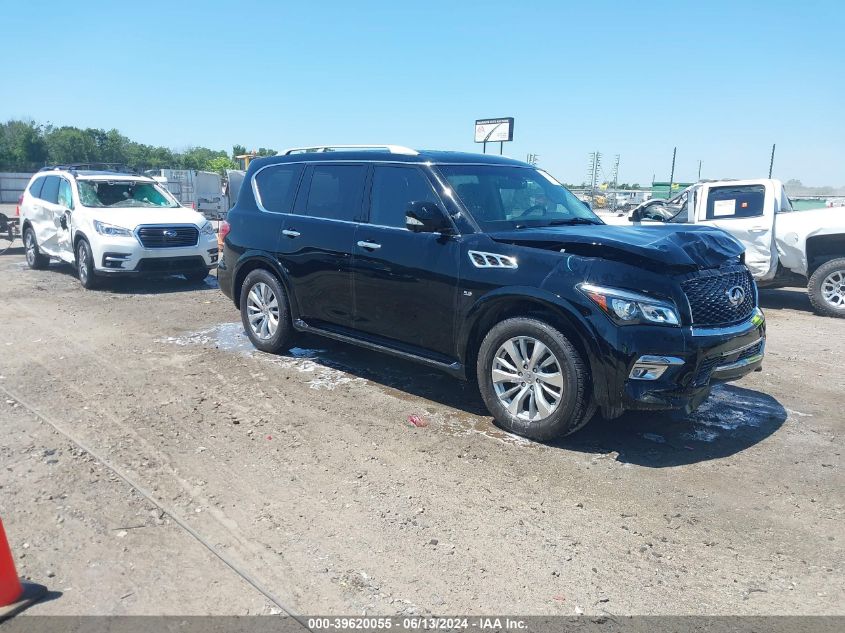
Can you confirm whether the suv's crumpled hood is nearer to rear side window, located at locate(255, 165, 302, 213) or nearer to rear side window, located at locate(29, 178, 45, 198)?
rear side window, located at locate(255, 165, 302, 213)

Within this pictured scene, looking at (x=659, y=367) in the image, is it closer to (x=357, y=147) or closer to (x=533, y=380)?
(x=533, y=380)

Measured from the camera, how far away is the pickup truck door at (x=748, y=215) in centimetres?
980

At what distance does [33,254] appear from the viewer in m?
12.7

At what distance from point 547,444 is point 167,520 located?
247cm

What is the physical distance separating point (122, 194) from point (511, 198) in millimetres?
8374

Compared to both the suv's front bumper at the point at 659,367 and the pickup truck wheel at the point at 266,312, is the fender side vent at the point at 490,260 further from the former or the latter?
the pickup truck wheel at the point at 266,312

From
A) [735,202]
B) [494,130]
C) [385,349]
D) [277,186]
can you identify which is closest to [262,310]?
[277,186]

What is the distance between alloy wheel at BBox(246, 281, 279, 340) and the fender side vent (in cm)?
251

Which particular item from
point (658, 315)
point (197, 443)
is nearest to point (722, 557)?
Result: point (658, 315)

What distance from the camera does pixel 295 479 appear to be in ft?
13.2

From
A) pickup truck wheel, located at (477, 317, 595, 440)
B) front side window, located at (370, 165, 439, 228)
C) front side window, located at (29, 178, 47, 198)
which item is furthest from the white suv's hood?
pickup truck wheel, located at (477, 317, 595, 440)

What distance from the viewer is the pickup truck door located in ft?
32.1

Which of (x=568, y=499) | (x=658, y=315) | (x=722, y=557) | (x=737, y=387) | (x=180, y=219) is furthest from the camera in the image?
(x=180, y=219)

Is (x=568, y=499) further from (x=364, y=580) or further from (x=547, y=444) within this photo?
(x=364, y=580)
